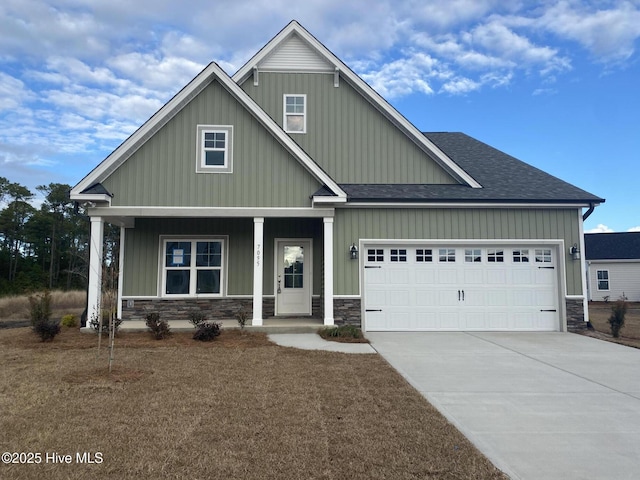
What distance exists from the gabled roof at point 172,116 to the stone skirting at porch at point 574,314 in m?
6.79

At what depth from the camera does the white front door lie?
12.3 m

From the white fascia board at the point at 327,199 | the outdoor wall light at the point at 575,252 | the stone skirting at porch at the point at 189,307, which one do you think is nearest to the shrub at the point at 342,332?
the stone skirting at porch at the point at 189,307

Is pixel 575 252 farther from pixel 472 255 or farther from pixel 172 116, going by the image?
pixel 172 116

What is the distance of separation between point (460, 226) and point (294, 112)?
6.21 metres

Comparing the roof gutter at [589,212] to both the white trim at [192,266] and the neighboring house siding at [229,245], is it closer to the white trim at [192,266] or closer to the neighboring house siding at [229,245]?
the neighboring house siding at [229,245]

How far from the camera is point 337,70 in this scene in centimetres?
1271

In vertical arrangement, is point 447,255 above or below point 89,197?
below

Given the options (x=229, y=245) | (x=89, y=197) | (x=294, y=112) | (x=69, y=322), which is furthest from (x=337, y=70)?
(x=69, y=322)

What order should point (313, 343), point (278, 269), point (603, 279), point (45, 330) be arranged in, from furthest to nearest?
point (603, 279)
point (278, 269)
point (313, 343)
point (45, 330)

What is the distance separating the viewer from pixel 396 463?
3.43 metres

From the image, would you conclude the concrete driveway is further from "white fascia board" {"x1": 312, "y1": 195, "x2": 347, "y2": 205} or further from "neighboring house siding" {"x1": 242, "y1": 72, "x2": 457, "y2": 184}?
"neighboring house siding" {"x1": 242, "y1": 72, "x2": 457, "y2": 184}

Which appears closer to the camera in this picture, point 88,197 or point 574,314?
point 88,197

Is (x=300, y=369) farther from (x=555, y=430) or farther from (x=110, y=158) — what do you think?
(x=110, y=158)

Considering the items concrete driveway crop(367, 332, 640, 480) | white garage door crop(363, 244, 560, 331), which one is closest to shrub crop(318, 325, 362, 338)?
concrete driveway crop(367, 332, 640, 480)
